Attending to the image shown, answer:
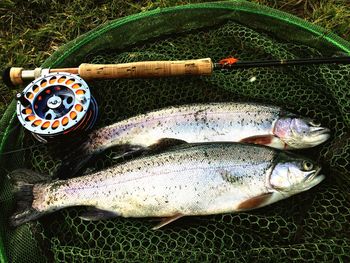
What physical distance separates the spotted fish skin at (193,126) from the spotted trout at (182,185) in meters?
0.17

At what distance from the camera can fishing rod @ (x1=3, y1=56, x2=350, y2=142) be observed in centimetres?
244

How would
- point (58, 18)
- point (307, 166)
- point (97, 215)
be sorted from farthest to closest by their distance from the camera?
point (58, 18)
point (97, 215)
point (307, 166)

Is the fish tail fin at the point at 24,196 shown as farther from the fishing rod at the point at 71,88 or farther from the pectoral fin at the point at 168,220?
the pectoral fin at the point at 168,220

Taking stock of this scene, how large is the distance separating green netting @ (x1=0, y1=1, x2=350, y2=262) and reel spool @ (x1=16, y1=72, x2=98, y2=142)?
0.20 meters

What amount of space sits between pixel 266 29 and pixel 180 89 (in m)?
0.71

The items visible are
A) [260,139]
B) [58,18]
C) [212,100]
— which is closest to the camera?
[260,139]

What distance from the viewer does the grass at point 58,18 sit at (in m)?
3.41

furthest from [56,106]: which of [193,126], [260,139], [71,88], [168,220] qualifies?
[260,139]

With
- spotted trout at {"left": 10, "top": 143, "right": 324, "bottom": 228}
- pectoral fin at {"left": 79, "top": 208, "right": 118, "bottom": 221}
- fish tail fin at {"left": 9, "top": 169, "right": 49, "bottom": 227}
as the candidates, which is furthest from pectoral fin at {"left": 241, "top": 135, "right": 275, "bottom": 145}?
fish tail fin at {"left": 9, "top": 169, "right": 49, "bottom": 227}

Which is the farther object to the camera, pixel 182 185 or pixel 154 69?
pixel 154 69

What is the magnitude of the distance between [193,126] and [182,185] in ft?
1.32

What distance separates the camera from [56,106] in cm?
249

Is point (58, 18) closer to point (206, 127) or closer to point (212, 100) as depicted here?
point (212, 100)

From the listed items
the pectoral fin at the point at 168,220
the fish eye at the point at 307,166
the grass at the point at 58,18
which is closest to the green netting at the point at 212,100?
the pectoral fin at the point at 168,220
